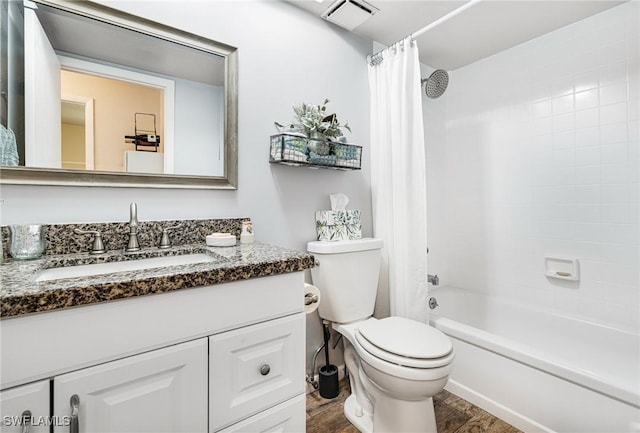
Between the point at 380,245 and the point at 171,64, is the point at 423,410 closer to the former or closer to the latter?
the point at 380,245

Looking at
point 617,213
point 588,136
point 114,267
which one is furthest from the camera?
point 588,136

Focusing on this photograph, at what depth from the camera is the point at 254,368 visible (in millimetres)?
899

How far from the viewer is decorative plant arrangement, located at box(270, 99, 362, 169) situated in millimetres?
1480

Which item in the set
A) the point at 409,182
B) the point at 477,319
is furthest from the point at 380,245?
the point at 477,319

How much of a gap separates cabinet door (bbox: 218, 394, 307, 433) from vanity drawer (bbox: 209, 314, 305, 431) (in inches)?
0.8

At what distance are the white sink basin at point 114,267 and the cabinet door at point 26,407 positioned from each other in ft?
0.96

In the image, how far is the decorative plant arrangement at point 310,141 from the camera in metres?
1.48

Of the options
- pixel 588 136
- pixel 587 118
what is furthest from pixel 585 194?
pixel 587 118

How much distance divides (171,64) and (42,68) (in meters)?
0.44

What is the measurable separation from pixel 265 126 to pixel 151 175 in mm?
595

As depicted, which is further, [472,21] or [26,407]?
[472,21]

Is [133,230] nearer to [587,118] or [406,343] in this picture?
[406,343]

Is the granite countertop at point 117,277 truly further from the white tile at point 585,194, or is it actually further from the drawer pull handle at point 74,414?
the white tile at point 585,194

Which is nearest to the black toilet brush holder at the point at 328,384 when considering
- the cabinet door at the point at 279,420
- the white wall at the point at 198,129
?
the cabinet door at the point at 279,420
